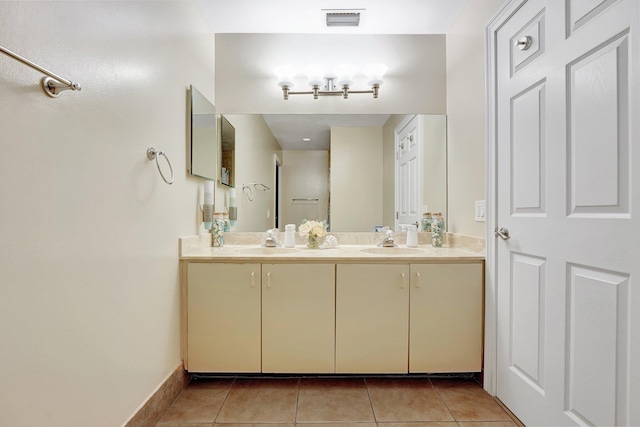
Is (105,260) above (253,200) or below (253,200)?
below

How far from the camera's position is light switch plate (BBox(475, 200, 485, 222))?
1862 mm

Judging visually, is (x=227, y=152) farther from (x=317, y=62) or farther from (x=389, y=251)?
(x=389, y=251)

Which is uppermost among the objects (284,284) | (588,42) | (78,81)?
(588,42)

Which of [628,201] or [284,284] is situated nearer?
[628,201]

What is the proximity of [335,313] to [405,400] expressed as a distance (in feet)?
1.86

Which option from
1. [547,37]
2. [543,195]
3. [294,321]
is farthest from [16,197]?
→ [547,37]

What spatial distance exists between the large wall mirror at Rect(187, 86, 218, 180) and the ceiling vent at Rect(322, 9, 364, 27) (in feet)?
3.15

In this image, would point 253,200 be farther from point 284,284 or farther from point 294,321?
point 294,321

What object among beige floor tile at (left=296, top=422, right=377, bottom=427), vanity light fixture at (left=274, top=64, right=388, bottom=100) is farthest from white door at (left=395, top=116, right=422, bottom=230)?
beige floor tile at (left=296, top=422, right=377, bottom=427)

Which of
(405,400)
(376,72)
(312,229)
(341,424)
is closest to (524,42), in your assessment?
(376,72)

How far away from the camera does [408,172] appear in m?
2.42

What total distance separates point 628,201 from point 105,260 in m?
A: 1.73

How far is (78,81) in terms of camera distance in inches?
42.1

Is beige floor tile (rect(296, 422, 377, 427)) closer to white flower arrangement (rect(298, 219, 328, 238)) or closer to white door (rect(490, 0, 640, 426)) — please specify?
white door (rect(490, 0, 640, 426))
